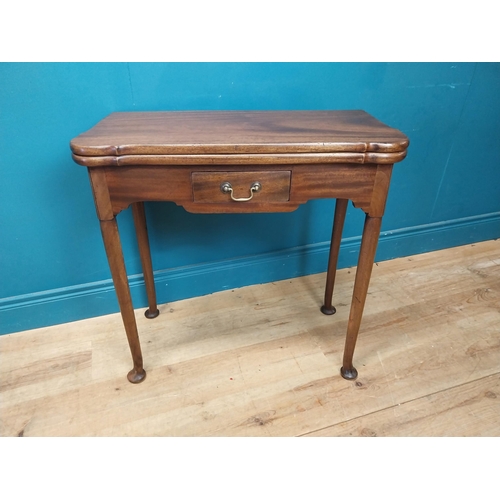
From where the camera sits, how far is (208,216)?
1554 millimetres

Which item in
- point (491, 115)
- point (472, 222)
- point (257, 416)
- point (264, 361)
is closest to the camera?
point (257, 416)

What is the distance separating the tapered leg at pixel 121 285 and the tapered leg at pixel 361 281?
702 millimetres

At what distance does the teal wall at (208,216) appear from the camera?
1.24 m

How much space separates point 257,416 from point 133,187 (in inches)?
31.6

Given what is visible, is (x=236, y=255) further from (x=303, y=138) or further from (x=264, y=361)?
(x=303, y=138)

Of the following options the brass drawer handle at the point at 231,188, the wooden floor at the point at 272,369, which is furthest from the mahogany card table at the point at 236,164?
the wooden floor at the point at 272,369

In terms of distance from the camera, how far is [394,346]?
1.45 metres

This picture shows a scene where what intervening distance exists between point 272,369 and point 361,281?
0.48 metres

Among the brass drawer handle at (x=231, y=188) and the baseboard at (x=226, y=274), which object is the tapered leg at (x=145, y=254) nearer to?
the baseboard at (x=226, y=274)

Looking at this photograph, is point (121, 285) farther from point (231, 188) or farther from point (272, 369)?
point (272, 369)

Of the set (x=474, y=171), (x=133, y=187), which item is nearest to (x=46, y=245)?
(x=133, y=187)

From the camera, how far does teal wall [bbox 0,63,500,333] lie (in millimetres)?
1238

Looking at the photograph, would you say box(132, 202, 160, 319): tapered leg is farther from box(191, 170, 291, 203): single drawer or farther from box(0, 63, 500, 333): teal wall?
box(191, 170, 291, 203): single drawer

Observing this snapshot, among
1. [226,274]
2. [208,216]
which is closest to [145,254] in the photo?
[208,216]
